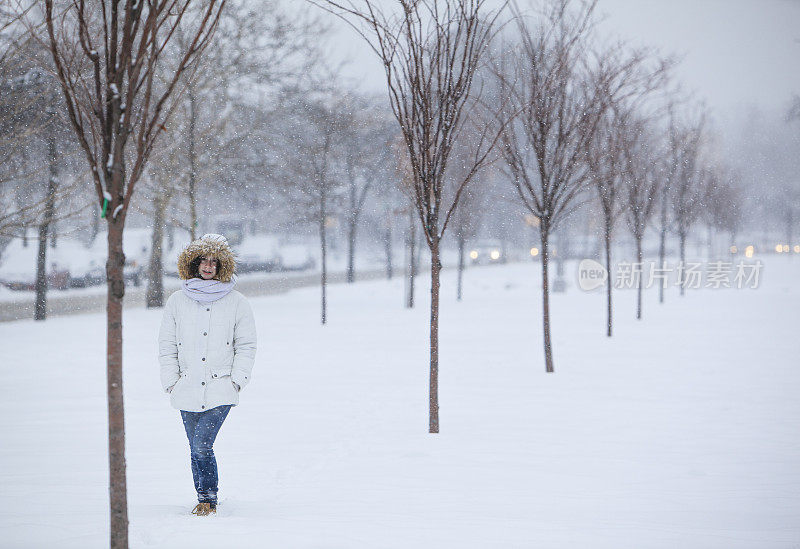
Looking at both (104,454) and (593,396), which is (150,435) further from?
(593,396)

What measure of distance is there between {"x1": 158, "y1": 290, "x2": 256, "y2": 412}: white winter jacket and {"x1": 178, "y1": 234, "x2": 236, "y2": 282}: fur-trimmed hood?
142mm

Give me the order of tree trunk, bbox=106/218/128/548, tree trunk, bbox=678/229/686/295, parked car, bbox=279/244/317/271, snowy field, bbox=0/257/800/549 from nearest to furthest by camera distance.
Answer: tree trunk, bbox=106/218/128/548 < snowy field, bbox=0/257/800/549 < tree trunk, bbox=678/229/686/295 < parked car, bbox=279/244/317/271

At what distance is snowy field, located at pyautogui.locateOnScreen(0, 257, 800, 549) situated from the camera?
4020mm

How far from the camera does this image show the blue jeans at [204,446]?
4168 millimetres

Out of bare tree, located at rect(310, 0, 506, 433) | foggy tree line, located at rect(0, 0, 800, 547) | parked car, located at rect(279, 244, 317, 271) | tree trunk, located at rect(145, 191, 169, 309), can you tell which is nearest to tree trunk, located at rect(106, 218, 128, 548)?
foggy tree line, located at rect(0, 0, 800, 547)

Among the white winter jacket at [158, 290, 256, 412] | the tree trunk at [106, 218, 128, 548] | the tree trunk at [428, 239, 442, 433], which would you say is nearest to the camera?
the tree trunk at [106, 218, 128, 548]

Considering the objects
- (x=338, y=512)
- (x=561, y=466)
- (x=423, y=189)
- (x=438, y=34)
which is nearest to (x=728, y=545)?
(x=561, y=466)

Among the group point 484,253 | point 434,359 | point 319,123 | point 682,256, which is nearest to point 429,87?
point 434,359

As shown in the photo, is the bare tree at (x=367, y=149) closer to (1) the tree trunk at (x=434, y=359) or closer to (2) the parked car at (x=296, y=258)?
(2) the parked car at (x=296, y=258)

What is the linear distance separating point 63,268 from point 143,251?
389 centimetres

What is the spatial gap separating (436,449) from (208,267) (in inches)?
107

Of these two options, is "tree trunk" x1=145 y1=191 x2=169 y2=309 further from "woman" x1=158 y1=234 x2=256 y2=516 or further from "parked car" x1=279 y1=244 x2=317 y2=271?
"parked car" x1=279 y1=244 x2=317 y2=271

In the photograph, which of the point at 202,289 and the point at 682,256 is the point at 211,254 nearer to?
the point at 202,289

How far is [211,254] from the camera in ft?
13.8
